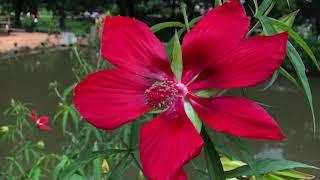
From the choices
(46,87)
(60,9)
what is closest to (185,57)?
(46,87)

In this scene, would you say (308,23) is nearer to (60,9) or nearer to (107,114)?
(60,9)

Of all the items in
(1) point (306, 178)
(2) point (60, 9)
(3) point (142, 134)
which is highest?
(3) point (142, 134)

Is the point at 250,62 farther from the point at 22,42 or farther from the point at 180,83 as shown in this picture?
the point at 22,42

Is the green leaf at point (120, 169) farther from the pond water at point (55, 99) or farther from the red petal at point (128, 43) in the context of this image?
the pond water at point (55, 99)

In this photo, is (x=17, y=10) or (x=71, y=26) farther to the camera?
(x=71, y=26)

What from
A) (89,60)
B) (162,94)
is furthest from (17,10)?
(162,94)

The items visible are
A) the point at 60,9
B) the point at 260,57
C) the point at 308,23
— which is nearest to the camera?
the point at 260,57
